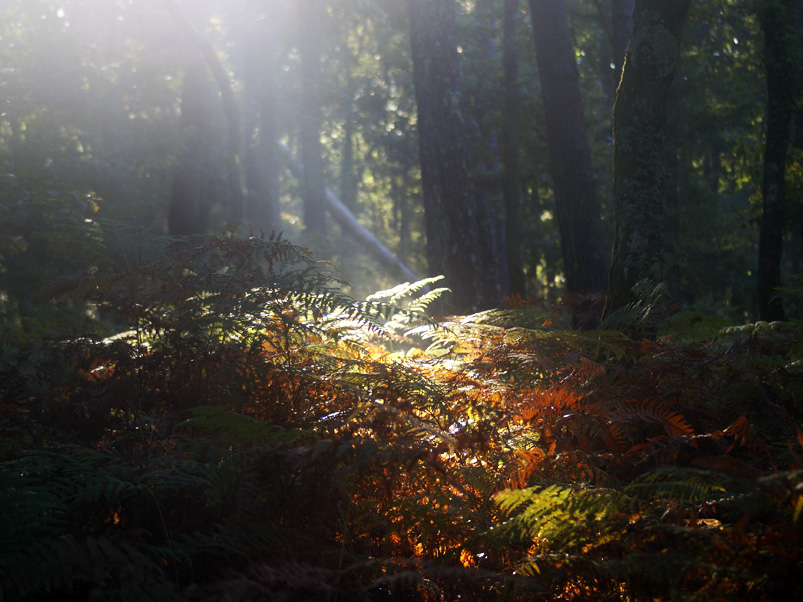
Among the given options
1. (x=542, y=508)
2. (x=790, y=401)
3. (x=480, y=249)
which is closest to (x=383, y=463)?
(x=542, y=508)

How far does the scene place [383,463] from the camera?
2.21 m

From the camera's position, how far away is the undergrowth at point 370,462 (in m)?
1.71

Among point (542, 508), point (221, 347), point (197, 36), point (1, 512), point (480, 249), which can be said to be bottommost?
point (542, 508)

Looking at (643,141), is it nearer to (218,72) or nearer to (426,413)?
(426,413)

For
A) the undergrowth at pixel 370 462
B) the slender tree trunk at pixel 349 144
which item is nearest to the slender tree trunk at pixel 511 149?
the undergrowth at pixel 370 462

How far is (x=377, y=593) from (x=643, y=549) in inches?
34.8

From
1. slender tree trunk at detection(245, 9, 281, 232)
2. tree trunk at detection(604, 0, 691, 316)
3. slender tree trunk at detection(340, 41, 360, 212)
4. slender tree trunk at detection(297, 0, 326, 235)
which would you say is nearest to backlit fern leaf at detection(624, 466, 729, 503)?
tree trunk at detection(604, 0, 691, 316)

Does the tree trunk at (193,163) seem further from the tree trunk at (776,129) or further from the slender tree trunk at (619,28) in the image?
the tree trunk at (776,129)

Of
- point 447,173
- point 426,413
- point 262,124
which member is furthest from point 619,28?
point 262,124

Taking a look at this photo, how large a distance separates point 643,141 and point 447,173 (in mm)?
3666

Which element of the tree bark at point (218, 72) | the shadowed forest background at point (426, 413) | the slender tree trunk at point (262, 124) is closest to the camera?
the shadowed forest background at point (426, 413)

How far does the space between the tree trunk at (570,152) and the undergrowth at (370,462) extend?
4196mm

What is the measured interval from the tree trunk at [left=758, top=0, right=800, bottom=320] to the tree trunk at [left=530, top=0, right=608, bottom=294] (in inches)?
113

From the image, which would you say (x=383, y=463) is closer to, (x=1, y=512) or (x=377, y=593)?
(x=377, y=593)
